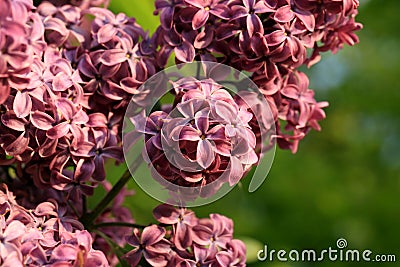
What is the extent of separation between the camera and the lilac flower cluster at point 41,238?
1113mm

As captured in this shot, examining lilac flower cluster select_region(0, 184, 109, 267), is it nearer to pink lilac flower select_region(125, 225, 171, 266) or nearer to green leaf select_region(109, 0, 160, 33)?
pink lilac flower select_region(125, 225, 171, 266)

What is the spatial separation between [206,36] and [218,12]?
47 mm

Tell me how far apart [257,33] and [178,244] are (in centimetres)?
38

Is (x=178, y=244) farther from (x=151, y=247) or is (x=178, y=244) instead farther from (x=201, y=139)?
(x=201, y=139)

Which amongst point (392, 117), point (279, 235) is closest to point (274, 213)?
point (279, 235)

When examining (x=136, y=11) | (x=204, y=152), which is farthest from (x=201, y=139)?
(x=136, y=11)

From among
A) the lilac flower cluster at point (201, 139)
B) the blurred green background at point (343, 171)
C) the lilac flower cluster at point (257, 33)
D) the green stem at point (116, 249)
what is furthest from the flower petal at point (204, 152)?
the blurred green background at point (343, 171)

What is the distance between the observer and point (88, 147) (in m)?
1.31

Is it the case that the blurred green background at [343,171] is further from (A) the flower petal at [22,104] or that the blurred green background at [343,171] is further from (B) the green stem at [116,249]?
(A) the flower petal at [22,104]

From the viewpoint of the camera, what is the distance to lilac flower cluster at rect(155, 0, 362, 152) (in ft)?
4.25

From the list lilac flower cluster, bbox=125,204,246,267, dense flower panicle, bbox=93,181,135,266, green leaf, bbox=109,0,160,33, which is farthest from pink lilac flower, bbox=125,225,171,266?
green leaf, bbox=109,0,160,33

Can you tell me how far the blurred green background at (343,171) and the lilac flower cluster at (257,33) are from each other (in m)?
0.57

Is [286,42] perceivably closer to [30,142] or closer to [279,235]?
[30,142]

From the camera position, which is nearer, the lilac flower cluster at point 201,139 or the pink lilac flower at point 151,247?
the lilac flower cluster at point 201,139
